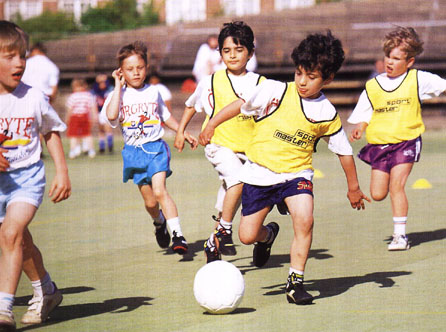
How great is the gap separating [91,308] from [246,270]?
167 cm

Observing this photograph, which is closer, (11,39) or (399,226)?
(11,39)

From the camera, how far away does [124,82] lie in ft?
27.6

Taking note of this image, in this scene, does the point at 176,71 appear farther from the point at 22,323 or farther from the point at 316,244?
the point at 22,323

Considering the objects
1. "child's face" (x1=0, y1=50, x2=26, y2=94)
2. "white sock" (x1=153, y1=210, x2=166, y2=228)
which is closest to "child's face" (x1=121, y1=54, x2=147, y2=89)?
"white sock" (x1=153, y1=210, x2=166, y2=228)

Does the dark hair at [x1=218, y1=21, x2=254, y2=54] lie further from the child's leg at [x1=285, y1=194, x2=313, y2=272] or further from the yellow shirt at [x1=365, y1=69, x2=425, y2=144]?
the child's leg at [x1=285, y1=194, x2=313, y2=272]

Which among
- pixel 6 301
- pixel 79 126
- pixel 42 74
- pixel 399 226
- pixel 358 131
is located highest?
pixel 358 131

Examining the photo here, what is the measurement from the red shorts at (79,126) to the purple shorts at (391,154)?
37.3ft

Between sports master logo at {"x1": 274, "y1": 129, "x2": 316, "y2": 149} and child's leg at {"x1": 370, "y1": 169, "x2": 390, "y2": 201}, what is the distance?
8.12ft

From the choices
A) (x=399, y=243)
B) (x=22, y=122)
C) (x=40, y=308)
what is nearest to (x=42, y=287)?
(x=40, y=308)

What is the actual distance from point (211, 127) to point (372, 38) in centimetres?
3035

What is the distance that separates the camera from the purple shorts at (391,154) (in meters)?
8.70

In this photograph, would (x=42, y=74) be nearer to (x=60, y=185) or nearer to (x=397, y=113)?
(x=397, y=113)

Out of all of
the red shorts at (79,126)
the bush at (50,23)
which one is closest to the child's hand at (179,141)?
the red shorts at (79,126)

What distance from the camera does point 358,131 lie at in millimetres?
8484
